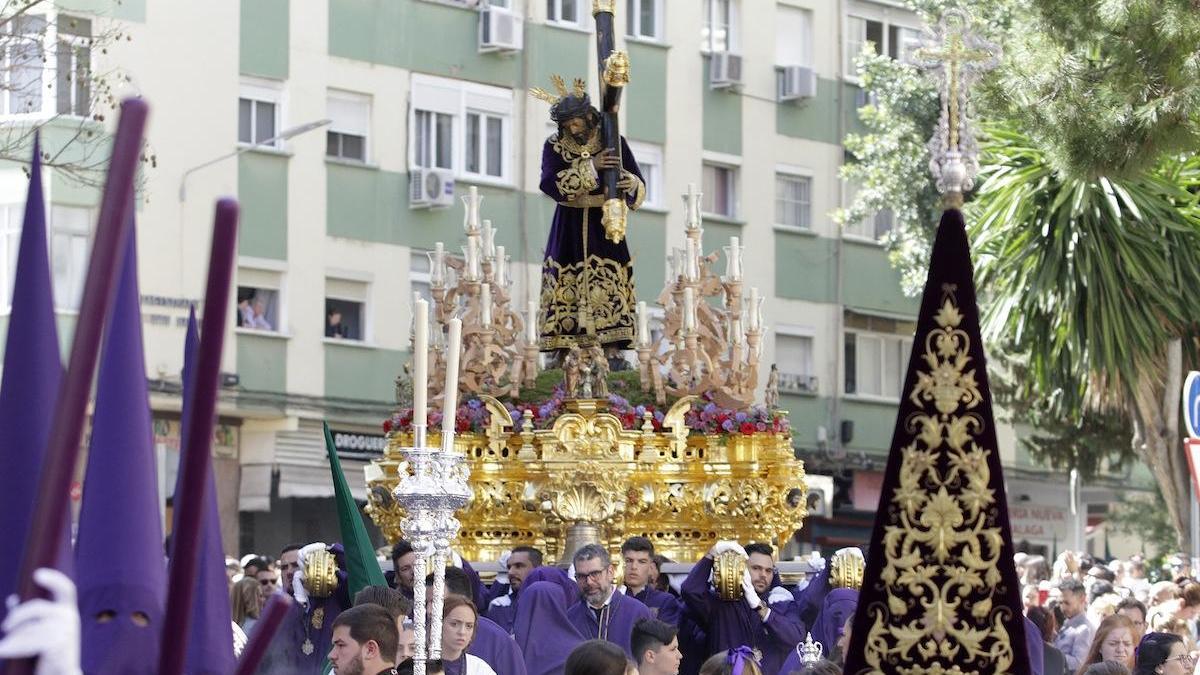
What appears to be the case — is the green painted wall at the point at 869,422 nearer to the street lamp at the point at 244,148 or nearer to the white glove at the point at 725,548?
the street lamp at the point at 244,148

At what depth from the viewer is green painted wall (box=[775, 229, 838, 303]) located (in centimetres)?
3319

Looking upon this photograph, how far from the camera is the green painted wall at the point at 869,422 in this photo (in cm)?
3409

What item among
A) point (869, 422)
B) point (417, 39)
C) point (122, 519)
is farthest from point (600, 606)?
point (869, 422)

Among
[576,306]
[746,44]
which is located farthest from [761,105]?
[576,306]

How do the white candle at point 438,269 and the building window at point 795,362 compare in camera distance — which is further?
the building window at point 795,362

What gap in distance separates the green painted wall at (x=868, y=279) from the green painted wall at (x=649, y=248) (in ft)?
12.3

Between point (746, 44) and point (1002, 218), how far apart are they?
1100cm

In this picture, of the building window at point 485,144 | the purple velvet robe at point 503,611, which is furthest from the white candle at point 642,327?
the building window at point 485,144

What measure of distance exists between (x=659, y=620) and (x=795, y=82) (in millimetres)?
24078

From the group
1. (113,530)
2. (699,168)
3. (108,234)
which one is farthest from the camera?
(699,168)

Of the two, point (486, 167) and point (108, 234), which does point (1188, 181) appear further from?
point (108, 234)

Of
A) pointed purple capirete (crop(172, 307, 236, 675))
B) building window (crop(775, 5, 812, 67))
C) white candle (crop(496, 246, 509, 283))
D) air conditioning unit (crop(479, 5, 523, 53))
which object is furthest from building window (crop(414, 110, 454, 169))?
pointed purple capirete (crop(172, 307, 236, 675))

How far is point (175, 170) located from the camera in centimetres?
2645

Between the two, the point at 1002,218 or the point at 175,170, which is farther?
the point at 175,170
